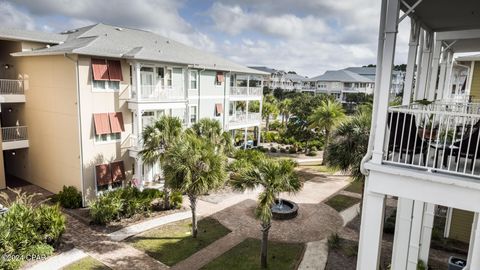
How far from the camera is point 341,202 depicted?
19938mm

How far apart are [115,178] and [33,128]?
7.56 metres

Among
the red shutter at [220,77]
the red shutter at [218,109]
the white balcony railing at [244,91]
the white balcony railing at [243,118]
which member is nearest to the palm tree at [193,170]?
the red shutter at [218,109]

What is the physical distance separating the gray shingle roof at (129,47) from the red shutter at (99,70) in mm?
633

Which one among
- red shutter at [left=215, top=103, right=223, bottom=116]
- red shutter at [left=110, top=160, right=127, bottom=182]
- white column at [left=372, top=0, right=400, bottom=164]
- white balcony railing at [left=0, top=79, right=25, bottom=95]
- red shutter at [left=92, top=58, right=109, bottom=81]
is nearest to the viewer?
white column at [left=372, top=0, right=400, bottom=164]

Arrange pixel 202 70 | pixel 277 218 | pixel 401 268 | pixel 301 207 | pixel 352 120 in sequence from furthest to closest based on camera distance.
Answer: pixel 202 70
pixel 301 207
pixel 277 218
pixel 352 120
pixel 401 268

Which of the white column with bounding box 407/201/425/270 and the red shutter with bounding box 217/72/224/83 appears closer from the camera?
the white column with bounding box 407/201/425/270

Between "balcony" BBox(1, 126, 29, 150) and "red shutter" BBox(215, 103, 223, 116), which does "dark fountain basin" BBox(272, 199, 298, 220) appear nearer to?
"red shutter" BBox(215, 103, 223, 116)

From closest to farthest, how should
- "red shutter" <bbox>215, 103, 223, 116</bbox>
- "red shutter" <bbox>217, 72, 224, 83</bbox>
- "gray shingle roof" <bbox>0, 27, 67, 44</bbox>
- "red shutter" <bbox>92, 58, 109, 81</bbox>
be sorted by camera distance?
"red shutter" <bbox>92, 58, 109, 81</bbox>
"gray shingle roof" <bbox>0, 27, 67, 44</bbox>
"red shutter" <bbox>217, 72, 224, 83</bbox>
"red shutter" <bbox>215, 103, 223, 116</bbox>

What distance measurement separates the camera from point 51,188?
20922 mm

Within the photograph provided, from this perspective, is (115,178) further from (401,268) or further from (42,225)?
(401,268)

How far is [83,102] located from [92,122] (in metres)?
1.33

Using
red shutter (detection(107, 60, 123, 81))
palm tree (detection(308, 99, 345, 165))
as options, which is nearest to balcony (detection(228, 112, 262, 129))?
palm tree (detection(308, 99, 345, 165))

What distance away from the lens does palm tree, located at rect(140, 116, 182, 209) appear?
55.9ft

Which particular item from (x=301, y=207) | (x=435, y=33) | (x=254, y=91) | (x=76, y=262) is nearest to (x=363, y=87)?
(x=254, y=91)
